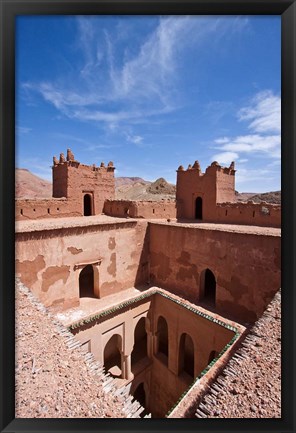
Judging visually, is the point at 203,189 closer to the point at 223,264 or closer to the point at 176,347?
the point at 223,264

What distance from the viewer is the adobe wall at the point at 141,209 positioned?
13.1m

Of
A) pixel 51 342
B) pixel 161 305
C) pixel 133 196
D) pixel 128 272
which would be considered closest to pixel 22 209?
pixel 128 272

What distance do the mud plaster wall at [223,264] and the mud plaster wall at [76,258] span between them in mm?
1157

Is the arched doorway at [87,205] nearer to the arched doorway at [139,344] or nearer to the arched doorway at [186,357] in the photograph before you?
the arched doorway at [139,344]

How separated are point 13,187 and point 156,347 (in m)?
12.0

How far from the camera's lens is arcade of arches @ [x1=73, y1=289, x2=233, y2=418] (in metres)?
8.94

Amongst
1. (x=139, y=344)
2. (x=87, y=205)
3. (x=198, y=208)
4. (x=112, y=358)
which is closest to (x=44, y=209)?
(x=87, y=205)

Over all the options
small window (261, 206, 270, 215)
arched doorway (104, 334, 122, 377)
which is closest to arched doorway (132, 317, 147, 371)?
arched doorway (104, 334, 122, 377)

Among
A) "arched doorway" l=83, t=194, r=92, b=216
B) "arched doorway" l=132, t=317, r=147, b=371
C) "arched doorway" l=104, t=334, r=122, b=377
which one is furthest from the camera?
"arched doorway" l=83, t=194, r=92, b=216

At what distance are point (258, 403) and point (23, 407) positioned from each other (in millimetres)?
2818

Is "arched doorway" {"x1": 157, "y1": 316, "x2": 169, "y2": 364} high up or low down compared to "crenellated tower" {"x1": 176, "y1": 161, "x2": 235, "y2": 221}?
down

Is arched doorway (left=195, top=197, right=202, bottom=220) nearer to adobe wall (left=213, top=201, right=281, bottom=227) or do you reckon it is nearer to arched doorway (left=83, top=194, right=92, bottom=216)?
adobe wall (left=213, top=201, right=281, bottom=227)

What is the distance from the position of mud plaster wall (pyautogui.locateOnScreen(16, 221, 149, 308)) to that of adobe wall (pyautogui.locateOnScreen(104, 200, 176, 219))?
1.45m
